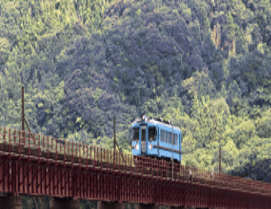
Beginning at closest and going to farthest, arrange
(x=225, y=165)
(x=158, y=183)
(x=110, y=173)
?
(x=110, y=173), (x=158, y=183), (x=225, y=165)

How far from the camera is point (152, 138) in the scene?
6881 cm

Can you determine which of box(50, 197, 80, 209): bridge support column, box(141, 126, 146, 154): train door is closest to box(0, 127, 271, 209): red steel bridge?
box(50, 197, 80, 209): bridge support column

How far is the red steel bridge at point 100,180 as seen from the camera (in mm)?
41906

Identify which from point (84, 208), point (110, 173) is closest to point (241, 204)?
point (110, 173)

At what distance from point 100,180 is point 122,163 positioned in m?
7.81

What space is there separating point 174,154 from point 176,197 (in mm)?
5025

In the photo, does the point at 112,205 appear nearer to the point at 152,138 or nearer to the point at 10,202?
the point at 152,138

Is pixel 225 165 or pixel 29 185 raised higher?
pixel 225 165

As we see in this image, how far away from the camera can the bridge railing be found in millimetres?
42312

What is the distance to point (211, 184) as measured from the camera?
84125mm

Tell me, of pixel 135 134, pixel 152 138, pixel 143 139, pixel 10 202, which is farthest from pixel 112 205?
pixel 10 202

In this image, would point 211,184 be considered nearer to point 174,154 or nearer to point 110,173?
point 174,154

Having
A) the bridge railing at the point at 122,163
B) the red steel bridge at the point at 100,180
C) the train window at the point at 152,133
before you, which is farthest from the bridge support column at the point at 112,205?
the train window at the point at 152,133

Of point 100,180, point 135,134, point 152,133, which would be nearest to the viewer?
point 100,180
